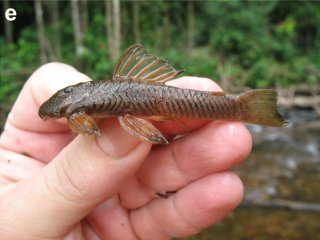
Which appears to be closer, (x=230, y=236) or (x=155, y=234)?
(x=155, y=234)

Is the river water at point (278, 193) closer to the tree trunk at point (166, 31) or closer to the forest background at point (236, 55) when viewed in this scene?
the forest background at point (236, 55)

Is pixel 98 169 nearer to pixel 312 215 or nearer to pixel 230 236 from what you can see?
pixel 230 236

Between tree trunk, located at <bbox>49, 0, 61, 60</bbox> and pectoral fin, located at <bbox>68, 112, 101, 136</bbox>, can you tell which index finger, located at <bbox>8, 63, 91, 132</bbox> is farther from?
tree trunk, located at <bbox>49, 0, 61, 60</bbox>

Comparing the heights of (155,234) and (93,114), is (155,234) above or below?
below

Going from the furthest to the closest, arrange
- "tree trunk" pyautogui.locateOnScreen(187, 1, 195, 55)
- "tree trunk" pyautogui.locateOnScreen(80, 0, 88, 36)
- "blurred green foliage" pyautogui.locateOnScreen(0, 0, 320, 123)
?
1. "tree trunk" pyautogui.locateOnScreen(187, 1, 195, 55)
2. "tree trunk" pyautogui.locateOnScreen(80, 0, 88, 36)
3. "blurred green foliage" pyautogui.locateOnScreen(0, 0, 320, 123)

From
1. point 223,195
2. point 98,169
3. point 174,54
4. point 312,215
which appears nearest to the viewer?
point 98,169

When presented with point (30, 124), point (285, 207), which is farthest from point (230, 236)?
point (30, 124)

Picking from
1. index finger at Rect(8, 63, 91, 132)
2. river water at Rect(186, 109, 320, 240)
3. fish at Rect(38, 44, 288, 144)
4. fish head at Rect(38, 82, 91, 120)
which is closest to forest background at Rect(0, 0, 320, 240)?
river water at Rect(186, 109, 320, 240)

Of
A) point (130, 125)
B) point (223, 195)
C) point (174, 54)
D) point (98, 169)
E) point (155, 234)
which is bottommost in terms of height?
point (174, 54)
